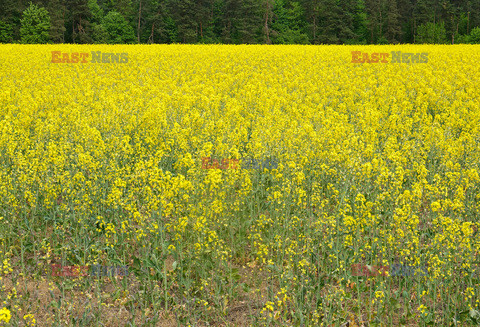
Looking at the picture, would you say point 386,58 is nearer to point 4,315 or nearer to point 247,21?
point 4,315

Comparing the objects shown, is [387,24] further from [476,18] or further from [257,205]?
[257,205]

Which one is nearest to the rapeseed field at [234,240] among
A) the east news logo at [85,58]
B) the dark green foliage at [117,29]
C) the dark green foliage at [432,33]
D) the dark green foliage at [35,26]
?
the east news logo at [85,58]

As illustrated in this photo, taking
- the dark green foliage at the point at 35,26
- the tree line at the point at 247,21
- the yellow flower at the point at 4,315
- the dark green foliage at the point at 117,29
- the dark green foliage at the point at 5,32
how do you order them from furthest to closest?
1. the dark green foliage at the point at 117,29
2. the tree line at the point at 247,21
3. the dark green foliage at the point at 5,32
4. the dark green foliage at the point at 35,26
5. the yellow flower at the point at 4,315

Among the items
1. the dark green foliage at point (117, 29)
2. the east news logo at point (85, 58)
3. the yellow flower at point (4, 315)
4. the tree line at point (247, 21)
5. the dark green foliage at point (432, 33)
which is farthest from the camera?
the dark green foliage at point (117, 29)

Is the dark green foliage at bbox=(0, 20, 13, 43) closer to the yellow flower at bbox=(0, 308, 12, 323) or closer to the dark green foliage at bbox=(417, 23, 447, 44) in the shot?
the dark green foliage at bbox=(417, 23, 447, 44)

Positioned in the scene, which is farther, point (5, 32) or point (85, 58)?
point (5, 32)

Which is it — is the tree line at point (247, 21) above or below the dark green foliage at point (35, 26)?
above

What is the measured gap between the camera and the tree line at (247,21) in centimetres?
6525

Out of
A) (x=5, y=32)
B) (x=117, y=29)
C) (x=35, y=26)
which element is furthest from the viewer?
(x=117, y=29)

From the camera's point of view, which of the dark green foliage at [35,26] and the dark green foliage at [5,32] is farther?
the dark green foliage at [5,32]

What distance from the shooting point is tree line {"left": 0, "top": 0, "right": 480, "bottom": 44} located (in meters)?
65.2

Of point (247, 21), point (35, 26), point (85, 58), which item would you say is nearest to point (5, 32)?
point (35, 26)

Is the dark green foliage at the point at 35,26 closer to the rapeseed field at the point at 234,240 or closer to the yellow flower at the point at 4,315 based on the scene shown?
the rapeseed field at the point at 234,240

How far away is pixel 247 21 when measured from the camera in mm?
66688
